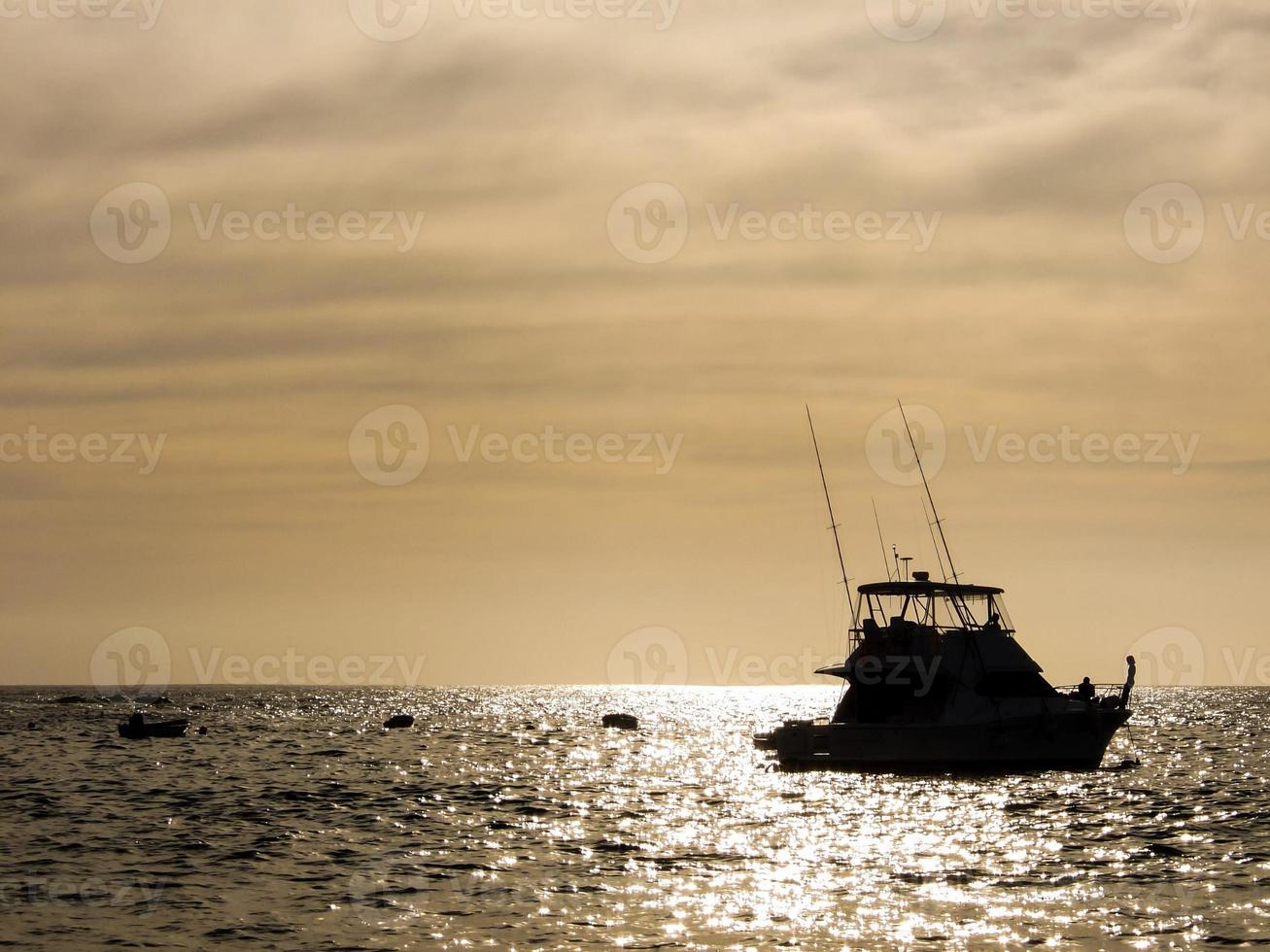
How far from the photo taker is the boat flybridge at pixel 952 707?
56062 mm

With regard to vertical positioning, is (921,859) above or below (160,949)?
below

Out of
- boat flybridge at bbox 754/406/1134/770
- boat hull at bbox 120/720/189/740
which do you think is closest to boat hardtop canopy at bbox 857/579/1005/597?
boat flybridge at bbox 754/406/1134/770

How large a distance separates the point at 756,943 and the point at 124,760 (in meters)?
55.7

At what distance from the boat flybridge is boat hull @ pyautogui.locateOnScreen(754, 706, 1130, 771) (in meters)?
0.04

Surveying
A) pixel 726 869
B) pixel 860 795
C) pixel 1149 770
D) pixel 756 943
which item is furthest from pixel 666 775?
pixel 756 943

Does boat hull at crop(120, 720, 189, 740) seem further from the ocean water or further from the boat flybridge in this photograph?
the boat flybridge

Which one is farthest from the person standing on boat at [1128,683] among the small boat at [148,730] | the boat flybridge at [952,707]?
the small boat at [148,730]

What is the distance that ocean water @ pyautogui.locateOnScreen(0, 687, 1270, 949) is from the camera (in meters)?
25.8

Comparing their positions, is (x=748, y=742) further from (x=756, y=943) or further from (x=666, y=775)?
(x=756, y=943)

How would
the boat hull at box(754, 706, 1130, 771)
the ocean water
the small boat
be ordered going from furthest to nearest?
the small boat, the boat hull at box(754, 706, 1130, 771), the ocean water

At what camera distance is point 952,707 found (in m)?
56.8

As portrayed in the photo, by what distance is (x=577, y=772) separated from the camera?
66.1 metres

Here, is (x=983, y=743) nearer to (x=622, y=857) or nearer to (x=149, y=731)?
(x=622, y=857)

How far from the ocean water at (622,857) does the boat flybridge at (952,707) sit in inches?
57.5
